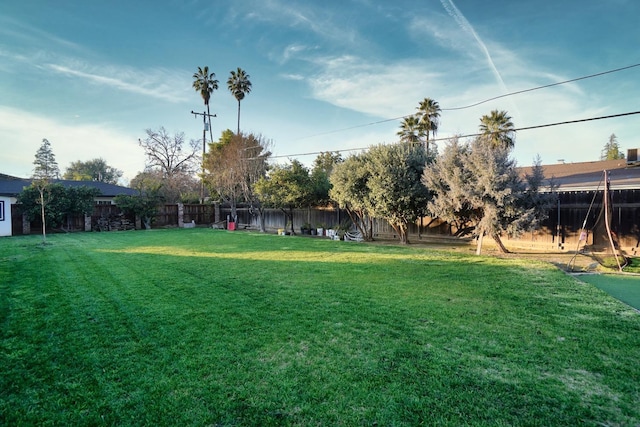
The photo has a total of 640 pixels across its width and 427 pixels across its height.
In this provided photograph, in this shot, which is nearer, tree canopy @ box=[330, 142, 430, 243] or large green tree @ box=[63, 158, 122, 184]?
tree canopy @ box=[330, 142, 430, 243]

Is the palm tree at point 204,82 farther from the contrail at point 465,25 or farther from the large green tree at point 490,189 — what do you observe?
the large green tree at point 490,189

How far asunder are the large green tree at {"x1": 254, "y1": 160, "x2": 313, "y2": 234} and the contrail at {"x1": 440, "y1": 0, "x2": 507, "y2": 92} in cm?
912

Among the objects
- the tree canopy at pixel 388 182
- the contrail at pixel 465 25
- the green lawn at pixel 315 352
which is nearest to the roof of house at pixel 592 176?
the tree canopy at pixel 388 182

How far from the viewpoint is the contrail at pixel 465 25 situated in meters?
10.0

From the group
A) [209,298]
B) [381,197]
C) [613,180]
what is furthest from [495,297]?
[613,180]

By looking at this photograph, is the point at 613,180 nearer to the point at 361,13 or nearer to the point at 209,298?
the point at 361,13

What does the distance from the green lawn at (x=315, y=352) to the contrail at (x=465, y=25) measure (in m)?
8.61

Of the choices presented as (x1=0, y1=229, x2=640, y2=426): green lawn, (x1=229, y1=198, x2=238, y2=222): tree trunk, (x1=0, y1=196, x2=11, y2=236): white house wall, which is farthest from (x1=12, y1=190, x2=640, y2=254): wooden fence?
(x1=0, y1=229, x2=640, y2=426): green lawn

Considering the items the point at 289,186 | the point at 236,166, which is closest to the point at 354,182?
the point at 289,186

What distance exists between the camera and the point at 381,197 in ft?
38.5

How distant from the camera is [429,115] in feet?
80.4

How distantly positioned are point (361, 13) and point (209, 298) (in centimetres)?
1080

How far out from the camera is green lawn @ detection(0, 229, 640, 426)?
2262 millimetres

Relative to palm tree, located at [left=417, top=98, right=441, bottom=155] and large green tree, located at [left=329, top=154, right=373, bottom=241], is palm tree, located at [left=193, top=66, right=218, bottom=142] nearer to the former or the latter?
palm tree, located at [left=417, top=98, right=441, bottom=155]
